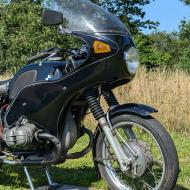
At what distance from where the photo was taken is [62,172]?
5.88m

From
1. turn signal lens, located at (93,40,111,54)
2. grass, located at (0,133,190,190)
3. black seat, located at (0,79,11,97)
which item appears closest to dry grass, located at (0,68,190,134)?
grass, located at (0,133,190,190)

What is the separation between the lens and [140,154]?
4.16 m

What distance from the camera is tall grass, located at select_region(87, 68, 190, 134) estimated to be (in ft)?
32.6

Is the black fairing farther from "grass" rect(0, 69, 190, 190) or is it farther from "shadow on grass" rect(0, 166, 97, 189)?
"grass" rect(0, 69, 190, 190)

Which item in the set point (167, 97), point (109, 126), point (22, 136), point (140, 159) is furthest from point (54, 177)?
point (167, 97)

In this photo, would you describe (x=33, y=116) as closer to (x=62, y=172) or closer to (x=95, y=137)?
(x=95, y=137)

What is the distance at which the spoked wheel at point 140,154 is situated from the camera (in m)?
4.06

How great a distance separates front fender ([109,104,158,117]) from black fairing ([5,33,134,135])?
0.72 ft

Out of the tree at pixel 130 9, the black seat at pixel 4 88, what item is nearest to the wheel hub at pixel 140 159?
the black seat at pixel 4 88

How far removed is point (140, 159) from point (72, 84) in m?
0.84

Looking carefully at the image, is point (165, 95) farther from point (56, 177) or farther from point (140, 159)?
point (140, 159)

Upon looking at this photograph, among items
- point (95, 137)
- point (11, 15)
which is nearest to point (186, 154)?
point (95, 137)

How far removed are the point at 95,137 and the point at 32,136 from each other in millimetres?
559

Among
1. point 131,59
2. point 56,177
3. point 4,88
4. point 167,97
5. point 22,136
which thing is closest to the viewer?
point 131,59
